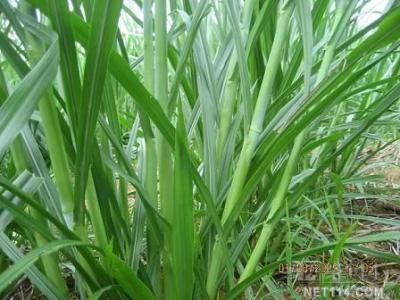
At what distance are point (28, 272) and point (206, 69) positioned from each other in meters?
0.29

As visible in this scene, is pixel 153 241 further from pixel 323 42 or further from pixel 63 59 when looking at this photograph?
pixel 323 42

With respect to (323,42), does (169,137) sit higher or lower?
lower

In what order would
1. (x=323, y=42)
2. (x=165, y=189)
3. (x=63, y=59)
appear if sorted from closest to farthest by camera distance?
1. (x=63, y=59)
2. (x=165, y=189)
3. (x=323, y=42)

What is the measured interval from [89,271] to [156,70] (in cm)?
21

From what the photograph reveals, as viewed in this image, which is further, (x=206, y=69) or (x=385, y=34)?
(x=206, y=69)

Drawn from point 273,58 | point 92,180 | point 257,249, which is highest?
point 273,58

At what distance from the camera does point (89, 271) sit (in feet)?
1.40

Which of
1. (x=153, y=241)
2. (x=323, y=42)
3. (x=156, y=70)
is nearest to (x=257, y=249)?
(x=153, y=241)

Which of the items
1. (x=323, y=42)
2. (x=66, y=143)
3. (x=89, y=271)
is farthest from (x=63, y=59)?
(x=323, y=42)

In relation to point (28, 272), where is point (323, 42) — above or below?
above

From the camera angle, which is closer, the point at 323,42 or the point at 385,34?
the point at 385,34

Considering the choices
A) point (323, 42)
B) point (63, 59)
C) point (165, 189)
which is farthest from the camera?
point (323, 42)

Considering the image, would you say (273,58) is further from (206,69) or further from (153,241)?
(153,241)

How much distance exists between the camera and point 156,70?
430mm
